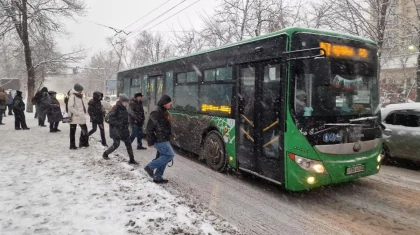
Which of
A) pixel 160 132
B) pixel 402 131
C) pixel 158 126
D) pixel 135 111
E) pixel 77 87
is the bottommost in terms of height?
pixel 402 131

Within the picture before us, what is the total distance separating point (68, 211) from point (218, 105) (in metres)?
3.85

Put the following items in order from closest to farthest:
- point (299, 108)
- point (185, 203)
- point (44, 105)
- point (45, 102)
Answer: point (185, 203), point (299, 108), point (45, 102), point (44, 105)

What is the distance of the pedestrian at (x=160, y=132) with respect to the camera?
237 inches

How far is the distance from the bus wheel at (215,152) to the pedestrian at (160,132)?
1.36 m

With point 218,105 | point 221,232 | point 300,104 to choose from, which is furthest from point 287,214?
point 218,105

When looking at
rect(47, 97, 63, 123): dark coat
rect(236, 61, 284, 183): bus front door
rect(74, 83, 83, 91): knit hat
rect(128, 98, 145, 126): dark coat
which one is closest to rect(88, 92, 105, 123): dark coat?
rect(74, 83, 83, 91): knit hat

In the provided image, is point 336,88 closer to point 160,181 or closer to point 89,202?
point 160,181

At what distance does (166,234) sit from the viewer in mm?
3885

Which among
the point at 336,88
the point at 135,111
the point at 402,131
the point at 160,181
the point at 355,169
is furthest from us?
the point at 135,111

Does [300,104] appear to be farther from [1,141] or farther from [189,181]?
[1,141]

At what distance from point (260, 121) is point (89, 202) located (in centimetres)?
329

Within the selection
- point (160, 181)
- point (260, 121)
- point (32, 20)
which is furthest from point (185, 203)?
point (32, 20)

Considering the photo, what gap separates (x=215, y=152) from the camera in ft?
23.9

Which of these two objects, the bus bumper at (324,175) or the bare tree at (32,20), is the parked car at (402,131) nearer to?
the bus bumper at (324,175)
